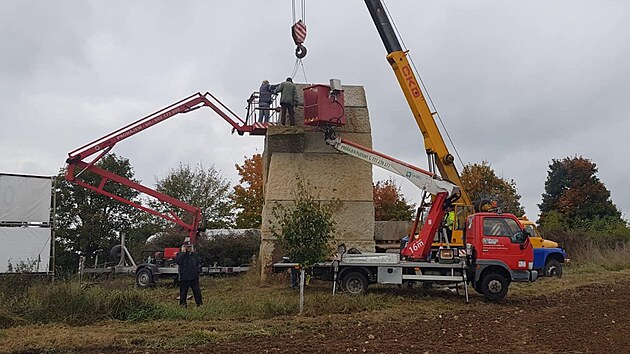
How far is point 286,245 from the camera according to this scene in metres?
15.9

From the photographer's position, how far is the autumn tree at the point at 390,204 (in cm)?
4481

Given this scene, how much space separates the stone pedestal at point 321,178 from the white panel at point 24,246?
7.44m

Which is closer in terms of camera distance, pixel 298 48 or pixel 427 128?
pixel 427 128

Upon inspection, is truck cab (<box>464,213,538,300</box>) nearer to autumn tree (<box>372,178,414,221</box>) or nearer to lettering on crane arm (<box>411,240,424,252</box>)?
lettering on crane arm (<box>411,240,424,252</box>)

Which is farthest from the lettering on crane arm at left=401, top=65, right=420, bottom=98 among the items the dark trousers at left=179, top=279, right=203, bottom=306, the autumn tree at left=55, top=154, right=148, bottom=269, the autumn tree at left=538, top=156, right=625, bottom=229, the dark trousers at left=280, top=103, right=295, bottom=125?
the autumn tree at left=538, top=156, right=625, bottom=229

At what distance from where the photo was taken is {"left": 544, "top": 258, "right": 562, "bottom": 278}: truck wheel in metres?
24.5

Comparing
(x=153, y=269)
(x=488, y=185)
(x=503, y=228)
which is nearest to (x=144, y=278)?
(x=153, y=269)

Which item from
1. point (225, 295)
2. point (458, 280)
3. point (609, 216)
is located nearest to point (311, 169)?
point (225, 295)

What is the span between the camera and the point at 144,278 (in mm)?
21688

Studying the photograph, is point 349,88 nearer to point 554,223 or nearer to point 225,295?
point 225,295

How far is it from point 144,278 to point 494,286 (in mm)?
11199

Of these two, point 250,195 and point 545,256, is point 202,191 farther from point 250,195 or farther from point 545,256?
point 545,256

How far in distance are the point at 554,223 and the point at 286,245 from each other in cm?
3273

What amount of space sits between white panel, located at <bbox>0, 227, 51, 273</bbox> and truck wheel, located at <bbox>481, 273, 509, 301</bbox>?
46.3ft
